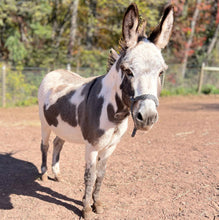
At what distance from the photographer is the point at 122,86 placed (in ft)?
8.32

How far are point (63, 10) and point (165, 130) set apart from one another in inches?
552

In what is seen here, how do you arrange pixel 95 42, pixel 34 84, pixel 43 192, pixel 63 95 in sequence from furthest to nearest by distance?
pixel 95 42
pixel 34 84
pixel 43 192
pixel 63 95

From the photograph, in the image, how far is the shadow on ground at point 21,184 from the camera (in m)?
3.52

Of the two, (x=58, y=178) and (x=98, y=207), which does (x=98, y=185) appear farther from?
(x=58, y=178)

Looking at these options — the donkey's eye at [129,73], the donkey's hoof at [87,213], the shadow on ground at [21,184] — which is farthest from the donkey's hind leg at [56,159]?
the donkey's eye at [129,73]

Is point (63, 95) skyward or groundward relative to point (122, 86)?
groundward

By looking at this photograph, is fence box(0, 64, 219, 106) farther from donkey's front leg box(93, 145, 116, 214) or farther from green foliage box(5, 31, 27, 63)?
donkey's front leg box(93, 145, 116, 214)

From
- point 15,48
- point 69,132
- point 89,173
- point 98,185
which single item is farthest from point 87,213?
point 15,48

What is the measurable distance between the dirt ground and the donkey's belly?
895 mm

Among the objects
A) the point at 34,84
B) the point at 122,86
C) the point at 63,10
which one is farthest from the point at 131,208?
the point at 63,10

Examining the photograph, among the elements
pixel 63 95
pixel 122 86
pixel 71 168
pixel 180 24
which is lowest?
pixel 71 168

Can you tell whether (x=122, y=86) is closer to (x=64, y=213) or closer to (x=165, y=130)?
(x=64, y=213)

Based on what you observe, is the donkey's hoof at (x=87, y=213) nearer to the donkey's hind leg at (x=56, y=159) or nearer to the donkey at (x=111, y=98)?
the donkey at (x=111, y=98)

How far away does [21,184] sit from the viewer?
4.02 m
